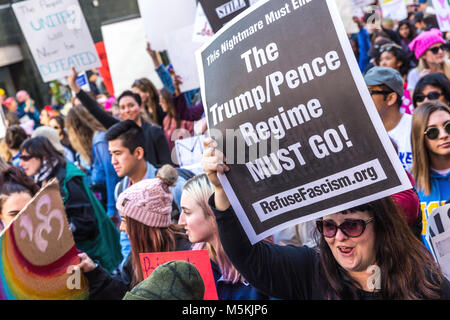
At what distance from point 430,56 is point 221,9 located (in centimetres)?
263

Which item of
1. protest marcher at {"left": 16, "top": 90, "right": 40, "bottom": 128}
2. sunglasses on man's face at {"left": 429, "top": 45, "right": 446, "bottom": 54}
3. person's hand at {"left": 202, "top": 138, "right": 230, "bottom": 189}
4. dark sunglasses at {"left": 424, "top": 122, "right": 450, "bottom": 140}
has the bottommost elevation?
dark sunglasses at {"left": 424, "top": 122, "right": 450, "bottom": 140}

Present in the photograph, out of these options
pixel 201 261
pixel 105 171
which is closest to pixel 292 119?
pixel 201 261

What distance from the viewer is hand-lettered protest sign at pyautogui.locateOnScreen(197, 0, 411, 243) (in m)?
1.70

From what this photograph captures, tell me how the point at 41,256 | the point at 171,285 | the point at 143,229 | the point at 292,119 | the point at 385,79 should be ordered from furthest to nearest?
the point at 385,79 < the point at 143,229 < the point at 41,256 < the point at 292,119 < the point at 171,285

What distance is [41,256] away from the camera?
2494 millimetres

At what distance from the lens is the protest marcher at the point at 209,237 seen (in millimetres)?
2361

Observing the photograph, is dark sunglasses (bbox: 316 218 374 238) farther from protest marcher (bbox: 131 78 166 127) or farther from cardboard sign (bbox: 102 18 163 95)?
cardboard sign (bbox: 102 18 163 95)

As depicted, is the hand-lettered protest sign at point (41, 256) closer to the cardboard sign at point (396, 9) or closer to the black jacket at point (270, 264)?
the black jacket at point (270, 264)

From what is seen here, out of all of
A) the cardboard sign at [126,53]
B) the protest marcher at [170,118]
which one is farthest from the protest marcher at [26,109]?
the protest marcher at [170,118]

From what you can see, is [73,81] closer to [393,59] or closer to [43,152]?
[43,152]

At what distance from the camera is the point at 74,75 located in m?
5.64

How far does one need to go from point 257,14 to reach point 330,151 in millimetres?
508

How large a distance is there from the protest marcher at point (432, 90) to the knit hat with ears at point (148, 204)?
198cm

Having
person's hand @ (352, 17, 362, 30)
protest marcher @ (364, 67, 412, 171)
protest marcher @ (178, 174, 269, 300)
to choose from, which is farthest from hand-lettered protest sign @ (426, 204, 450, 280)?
person's hand @ (352, 17, 362, 30)
